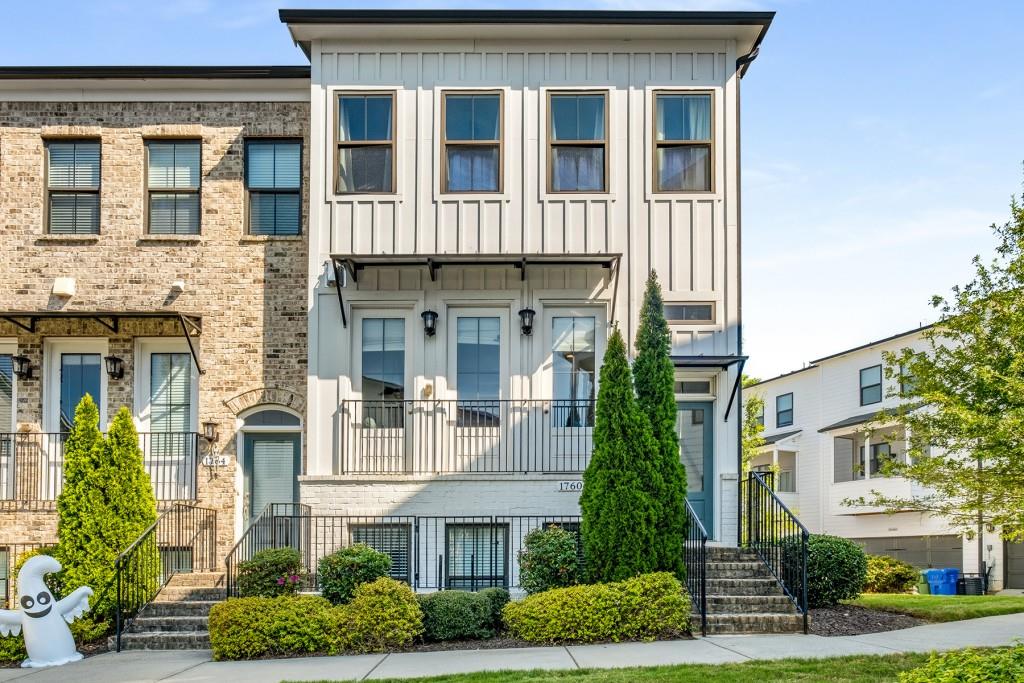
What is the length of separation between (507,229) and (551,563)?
5.01m

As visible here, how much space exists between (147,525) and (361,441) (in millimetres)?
3100

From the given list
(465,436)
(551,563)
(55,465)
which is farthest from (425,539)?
(55,465)

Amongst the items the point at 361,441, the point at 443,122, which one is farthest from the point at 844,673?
the point at 443,122

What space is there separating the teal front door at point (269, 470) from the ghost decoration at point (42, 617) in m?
3.70

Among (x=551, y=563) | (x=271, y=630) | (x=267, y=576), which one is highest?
(x=551, y=563)

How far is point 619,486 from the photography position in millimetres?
13047

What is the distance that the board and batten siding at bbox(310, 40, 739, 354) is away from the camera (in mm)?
15758

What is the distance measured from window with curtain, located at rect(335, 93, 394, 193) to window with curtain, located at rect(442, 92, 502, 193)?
0.83 metres

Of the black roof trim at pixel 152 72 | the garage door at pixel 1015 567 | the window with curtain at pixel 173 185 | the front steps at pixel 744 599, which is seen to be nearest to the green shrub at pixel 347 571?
the front steps at pixel 744 599

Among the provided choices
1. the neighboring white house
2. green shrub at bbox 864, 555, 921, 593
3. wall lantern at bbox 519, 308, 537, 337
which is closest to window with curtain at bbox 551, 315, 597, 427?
wall lantern at bbox 519, 308, 537, 337

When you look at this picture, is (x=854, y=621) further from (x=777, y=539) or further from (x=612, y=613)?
(x=612, y=613)

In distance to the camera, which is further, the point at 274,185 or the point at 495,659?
the point at 274,185

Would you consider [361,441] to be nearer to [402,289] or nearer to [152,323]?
[402,289]

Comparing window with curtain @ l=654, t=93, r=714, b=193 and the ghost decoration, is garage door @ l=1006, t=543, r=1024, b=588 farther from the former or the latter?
the ghost decoration
